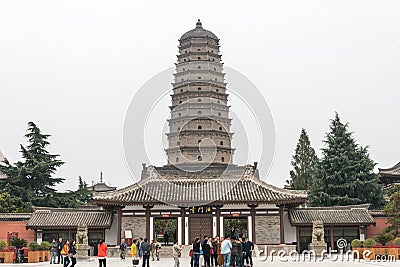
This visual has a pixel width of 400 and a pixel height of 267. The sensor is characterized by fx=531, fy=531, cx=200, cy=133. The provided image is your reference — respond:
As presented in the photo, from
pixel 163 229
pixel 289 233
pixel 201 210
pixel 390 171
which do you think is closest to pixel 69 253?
pixel 201 210

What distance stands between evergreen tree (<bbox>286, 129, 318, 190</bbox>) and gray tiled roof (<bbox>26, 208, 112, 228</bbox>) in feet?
66.1

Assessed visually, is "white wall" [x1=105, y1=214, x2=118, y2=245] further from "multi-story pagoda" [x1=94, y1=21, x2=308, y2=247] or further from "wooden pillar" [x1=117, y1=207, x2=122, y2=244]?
"wooden pillar" [x1=117, y1=207, x2=122, y2=244]

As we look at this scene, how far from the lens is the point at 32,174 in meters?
39.5

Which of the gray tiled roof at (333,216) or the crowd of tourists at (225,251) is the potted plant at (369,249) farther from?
the crowd of tourists at (225,251)

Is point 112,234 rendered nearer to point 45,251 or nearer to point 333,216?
point 45,251

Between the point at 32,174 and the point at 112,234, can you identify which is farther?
the point at 32,174

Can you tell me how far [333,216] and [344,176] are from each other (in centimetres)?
887

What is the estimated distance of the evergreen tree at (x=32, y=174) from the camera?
38.9 m

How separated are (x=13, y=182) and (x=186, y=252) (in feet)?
55.0

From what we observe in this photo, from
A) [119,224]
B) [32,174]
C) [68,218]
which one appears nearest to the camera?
[119,224]

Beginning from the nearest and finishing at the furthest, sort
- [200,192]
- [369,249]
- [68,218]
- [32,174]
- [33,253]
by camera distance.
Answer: [369,249] < [33,253] < [68,218] < [200,192] < [32,174]

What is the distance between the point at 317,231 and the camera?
91.2 ft

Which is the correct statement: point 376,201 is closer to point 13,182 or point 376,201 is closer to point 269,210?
point 269,210

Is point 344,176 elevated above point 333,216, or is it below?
above
